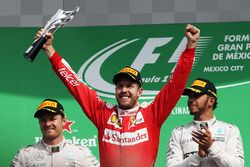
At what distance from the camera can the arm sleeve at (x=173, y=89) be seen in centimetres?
419

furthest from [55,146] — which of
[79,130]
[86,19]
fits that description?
[86,19]

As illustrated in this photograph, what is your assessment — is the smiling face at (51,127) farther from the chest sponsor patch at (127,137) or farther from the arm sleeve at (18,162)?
the chest sponsor patch at (127,137)

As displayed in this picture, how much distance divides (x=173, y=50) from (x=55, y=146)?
1.57 metres

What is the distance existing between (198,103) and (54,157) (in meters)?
1.05

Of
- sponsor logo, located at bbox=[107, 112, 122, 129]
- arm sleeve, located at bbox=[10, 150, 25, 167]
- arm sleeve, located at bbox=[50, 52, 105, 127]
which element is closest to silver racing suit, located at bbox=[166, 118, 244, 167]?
sponsor logo, located at bbox=[107, 112, 122, 129]

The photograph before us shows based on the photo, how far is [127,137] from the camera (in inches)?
171

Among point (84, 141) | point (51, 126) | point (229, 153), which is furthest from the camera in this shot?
point (84, 141)

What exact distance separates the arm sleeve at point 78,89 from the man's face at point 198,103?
29.7 inches

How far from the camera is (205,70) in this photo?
614 centimetres

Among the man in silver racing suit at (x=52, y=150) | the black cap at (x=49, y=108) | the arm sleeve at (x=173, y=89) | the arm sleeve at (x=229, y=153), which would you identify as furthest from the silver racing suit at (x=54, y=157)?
the arm sleeve at (x=229, y=153)

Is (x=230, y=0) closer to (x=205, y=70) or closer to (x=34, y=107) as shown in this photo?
(x=205, y=70)

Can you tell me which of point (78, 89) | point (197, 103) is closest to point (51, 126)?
point (78, 89)

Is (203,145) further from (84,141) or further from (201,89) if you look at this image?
(84,141)

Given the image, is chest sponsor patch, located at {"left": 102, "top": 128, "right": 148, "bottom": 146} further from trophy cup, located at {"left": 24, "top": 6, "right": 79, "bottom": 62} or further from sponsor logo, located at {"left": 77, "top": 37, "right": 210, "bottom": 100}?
sponsor logo, located at {"left": 77, "top": 37, "right": 210, "bottom": 100}
